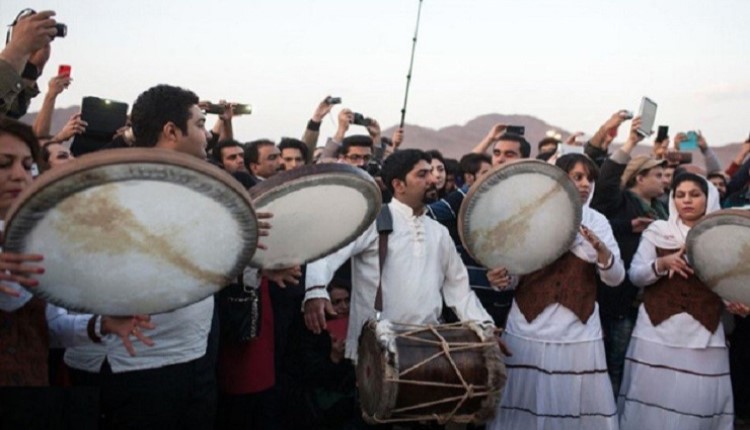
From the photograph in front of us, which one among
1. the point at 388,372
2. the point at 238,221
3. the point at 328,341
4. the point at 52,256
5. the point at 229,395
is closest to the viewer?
the point at 52,256

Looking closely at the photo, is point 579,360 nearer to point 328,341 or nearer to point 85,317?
point 328,341

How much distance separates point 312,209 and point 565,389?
2230 mm

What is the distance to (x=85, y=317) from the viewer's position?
2.26 meters

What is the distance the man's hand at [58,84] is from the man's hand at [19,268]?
3215 mm

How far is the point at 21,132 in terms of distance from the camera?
84.0 inches

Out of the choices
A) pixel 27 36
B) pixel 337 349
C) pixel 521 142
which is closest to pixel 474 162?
pixel 521 142

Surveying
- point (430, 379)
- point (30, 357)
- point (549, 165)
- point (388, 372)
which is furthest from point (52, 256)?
point (549, 165)

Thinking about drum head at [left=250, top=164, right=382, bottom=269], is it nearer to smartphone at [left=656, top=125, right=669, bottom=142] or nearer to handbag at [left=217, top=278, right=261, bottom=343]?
handbag at [left=217, top=278, right=261, bottom=343]

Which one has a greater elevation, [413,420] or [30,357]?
[30,357]

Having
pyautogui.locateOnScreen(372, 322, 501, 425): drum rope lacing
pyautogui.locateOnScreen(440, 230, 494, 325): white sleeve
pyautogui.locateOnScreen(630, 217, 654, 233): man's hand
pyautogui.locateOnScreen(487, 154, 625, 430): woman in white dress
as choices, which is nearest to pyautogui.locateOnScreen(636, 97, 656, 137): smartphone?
pyautogui.locateOnScreen(630, 217, 654, 233): man's hand

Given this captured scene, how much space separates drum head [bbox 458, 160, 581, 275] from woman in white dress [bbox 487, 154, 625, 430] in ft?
0.87

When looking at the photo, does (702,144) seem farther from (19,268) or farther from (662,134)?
(19,268)

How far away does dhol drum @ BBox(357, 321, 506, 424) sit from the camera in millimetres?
3021

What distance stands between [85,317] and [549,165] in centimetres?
240
